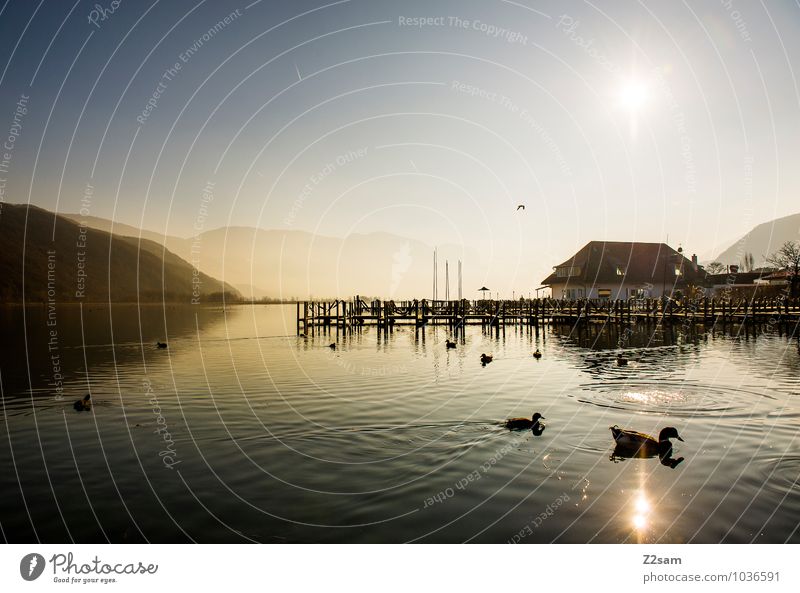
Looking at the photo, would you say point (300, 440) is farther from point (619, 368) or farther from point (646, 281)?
point (646, 281)

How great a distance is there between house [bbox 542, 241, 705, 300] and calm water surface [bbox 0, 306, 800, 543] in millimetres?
57599

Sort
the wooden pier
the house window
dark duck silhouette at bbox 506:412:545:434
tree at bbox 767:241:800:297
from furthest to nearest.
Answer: the house window, tree at bbox 767:241:800:297, the wooden pier, dark duck silhouette at bbox 506:412:545:434

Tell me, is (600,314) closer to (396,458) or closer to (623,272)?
(623,272)

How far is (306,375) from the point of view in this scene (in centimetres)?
2548

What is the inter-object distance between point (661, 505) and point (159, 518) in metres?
8.34

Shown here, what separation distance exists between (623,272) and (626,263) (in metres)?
3.21

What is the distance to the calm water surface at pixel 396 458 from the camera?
27.1ft

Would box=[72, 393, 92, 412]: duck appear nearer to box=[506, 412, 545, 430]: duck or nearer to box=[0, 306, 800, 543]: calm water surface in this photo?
box=[0, 306, 800, 543]: calm water surface

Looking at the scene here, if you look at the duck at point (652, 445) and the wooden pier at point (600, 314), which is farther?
the wooden pier at point (600, 314)

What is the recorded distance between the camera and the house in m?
81.6

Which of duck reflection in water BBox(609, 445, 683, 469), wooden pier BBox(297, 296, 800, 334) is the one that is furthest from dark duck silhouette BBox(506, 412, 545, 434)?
wooden pier BBox(297, 296, 800, 334)

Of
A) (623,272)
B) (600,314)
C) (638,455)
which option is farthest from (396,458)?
(623,272)

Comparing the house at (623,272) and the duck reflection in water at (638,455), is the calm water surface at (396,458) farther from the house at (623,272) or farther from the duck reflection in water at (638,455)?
the house at (623,272)

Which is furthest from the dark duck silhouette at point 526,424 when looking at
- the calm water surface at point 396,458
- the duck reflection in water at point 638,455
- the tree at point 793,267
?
the tree at point 793,267
